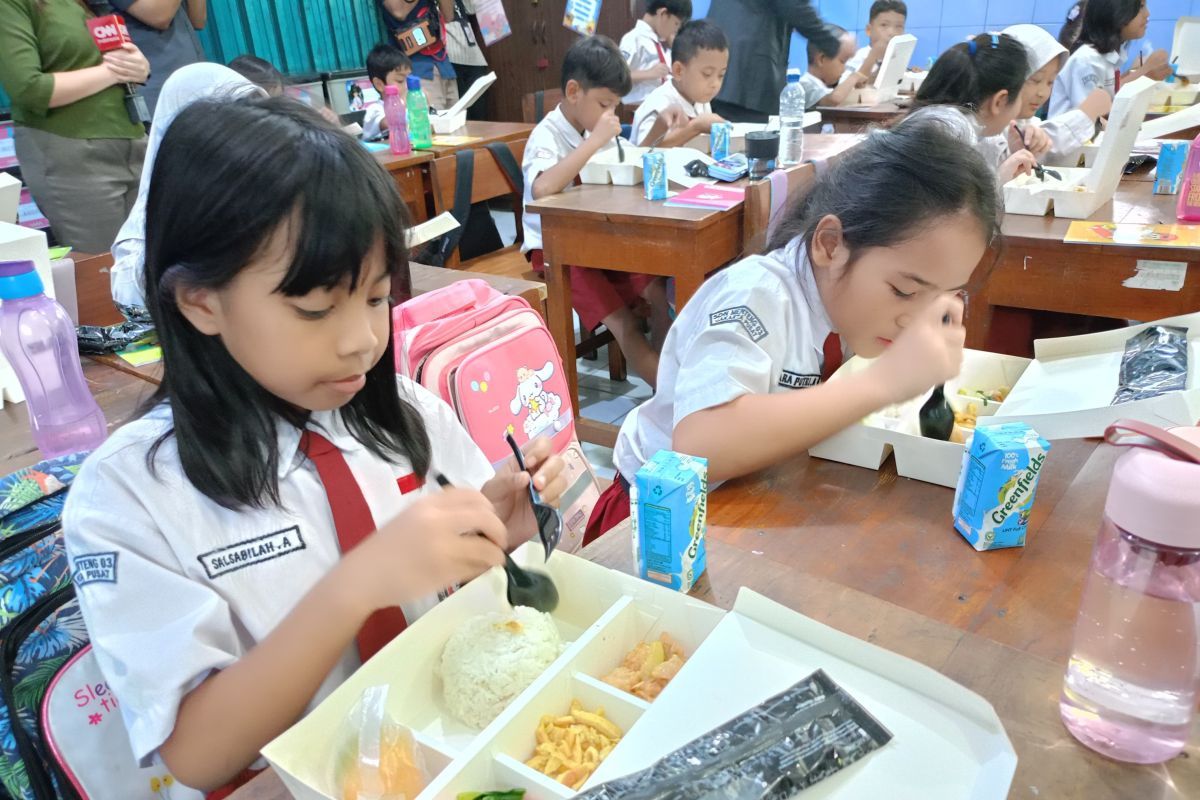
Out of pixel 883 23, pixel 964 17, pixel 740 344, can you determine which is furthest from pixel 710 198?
pixel 964 17

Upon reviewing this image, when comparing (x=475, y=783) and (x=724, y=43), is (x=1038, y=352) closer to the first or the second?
(x=475, y=783)

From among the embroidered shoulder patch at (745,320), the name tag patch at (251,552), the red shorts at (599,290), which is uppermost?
the embroidered shoulder patch at (745,320)

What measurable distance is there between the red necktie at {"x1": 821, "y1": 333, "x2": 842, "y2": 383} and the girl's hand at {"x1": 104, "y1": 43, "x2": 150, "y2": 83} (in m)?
2.45

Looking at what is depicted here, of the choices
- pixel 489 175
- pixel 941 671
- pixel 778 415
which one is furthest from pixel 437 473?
pixel 489 175

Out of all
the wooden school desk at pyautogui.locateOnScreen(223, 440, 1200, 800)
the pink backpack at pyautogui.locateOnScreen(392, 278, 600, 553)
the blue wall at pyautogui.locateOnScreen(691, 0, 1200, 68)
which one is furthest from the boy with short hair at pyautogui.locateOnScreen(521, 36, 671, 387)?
the blue wall at pyautogui.locateOnScreen(691, 0, 1200, 68)

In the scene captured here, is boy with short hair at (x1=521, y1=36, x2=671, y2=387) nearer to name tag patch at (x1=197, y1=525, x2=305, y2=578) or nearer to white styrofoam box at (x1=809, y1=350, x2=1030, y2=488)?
white styrofoam box at (x1=809, y1=350, x2=1030, y2=488)

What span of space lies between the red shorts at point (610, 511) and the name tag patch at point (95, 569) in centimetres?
72

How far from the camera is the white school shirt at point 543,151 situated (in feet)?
9.88

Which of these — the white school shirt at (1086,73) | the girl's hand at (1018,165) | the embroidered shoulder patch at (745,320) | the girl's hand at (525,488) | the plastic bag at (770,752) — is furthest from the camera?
the white school shirt at (1086,73)

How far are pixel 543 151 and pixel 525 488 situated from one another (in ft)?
7.71

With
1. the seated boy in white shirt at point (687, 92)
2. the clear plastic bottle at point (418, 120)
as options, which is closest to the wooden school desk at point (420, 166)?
the clear plastic bottle at point (418, 120)

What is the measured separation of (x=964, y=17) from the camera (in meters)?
5.81

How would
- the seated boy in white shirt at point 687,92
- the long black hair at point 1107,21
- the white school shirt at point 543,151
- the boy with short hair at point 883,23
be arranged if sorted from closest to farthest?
the white school shirt at point 543,151 < the seated boy in white shirt at point 687,92 < the long black hair at point 1107,21 < the boy with short hair at point 883,23

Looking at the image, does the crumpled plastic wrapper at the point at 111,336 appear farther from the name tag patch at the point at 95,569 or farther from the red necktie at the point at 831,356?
the red necktie at the point at 831,356
